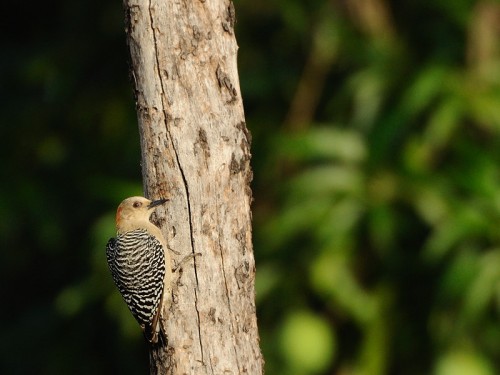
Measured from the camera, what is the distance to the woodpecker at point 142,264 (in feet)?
13.8

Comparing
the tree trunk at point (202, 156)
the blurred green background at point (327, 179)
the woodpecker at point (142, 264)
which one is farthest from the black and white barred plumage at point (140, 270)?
the blurred green background at point (327, 179)

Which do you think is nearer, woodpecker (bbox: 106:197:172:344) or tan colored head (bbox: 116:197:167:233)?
woodpecker (bbox: 106:197:172:344)

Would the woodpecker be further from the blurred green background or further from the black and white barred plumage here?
the blurred green background

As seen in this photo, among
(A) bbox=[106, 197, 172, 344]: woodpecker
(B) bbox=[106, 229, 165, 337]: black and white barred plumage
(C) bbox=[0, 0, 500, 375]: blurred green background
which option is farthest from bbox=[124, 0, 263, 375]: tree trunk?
(C) bbox=[0, 0, 500, 375]: blurred green background

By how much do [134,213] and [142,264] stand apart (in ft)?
0.98

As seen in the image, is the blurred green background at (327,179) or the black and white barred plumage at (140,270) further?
the blurred green background at (327,179)

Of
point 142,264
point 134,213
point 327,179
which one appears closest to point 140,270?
point 142,264

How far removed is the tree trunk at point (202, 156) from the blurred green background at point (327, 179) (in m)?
2.82

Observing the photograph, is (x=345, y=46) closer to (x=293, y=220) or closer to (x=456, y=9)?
(x=456, y=9)

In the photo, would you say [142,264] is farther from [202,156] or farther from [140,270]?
[202,156]

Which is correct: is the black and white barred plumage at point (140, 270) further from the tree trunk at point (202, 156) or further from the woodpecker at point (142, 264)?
the tree trunk at point (202, 156)

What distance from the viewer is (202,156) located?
3947mm

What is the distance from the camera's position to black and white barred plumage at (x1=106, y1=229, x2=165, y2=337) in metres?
4.35

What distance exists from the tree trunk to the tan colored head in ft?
0.73
